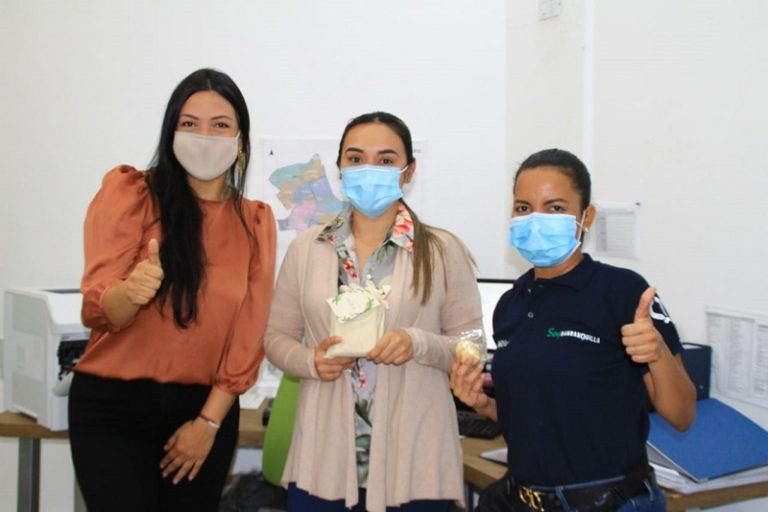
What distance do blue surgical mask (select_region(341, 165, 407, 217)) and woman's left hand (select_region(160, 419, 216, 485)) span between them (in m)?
0.68

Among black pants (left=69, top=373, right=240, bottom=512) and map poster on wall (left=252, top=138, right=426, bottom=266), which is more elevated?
map poster on wall (left=252, top=138, right=426, bottom=266)

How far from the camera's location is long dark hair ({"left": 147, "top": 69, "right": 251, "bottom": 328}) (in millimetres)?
1644

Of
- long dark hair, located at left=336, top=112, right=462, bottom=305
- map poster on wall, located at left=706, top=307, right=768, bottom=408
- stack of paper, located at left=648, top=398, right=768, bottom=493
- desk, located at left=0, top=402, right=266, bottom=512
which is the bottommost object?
desk, located at left=0, top=402, right=266, bottom=512

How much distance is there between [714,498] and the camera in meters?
1.70

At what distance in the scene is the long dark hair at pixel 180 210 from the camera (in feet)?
5.39

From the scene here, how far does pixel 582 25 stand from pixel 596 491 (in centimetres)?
195

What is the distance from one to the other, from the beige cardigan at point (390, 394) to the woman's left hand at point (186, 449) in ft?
0.72

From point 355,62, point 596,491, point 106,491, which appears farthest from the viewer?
point 355,62

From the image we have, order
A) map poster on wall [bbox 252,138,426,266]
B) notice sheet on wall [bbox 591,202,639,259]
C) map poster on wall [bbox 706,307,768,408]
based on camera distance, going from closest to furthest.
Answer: map poster on wall [bbox 706,307,768,408]
notice sheet on wall [bbox 591,202,639,259]
map poster on wall [bbox 252,138,426,266]

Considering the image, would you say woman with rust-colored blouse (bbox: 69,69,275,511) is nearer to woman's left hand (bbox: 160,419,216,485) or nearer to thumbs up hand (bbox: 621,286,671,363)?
woman's left hand (bbox: 160,419,216,485)

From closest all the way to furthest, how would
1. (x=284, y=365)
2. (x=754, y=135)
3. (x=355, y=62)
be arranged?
(x=284, y=365)
(x=754, y=135)
(x=355, y=62)

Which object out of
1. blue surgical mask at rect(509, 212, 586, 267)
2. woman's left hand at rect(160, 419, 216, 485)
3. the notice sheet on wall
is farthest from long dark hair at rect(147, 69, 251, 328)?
the notice sheet on wall

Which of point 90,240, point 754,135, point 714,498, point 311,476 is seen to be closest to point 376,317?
point 311,476

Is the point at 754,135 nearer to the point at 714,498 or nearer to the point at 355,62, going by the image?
the point at 714,498
